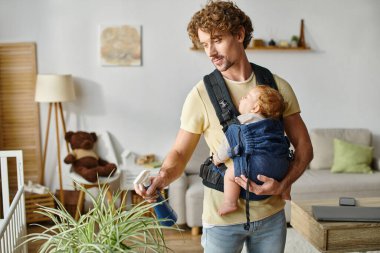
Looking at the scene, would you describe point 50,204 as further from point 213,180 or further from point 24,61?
point 213,180

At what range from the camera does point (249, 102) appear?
5.23 feet

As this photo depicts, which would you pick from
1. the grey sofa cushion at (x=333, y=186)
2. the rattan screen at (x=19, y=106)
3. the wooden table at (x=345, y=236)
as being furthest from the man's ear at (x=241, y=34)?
the rattan screen at (x=19, y=106)

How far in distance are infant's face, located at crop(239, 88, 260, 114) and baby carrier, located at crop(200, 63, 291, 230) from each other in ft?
0.09

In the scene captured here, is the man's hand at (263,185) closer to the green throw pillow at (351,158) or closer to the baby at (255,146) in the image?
the baby at (255,146)

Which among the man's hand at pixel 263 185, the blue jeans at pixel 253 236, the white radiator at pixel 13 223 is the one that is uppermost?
the man's hand at pixel 263 185

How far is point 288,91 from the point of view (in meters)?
1.69

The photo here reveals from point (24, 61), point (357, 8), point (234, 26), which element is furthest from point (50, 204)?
point (357, 8)

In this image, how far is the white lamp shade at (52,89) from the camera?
3.97 m

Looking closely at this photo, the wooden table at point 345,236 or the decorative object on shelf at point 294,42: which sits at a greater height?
the decorative object on shelf at point 294,42

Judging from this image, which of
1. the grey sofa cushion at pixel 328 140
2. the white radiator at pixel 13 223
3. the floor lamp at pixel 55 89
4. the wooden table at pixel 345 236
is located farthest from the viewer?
the grey sofa cushion at pixel 328 140

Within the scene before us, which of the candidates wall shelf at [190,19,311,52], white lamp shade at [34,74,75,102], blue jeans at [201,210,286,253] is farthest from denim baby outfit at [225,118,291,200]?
wall shelf at [190,19,311,52]

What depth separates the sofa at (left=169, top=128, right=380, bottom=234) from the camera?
12.7ft

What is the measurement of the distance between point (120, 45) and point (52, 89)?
2.44 ft

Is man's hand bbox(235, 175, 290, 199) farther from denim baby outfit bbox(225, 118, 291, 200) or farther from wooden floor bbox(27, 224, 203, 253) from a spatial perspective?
wooden floor bbox(27, 224, 203, 253)
